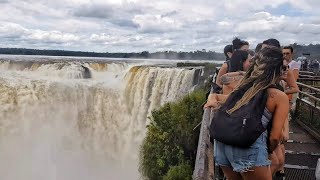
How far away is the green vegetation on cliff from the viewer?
1136 cm

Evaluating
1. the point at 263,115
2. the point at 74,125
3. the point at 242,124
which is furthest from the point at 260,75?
the point at 74,125

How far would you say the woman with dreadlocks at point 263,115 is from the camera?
2994 mm

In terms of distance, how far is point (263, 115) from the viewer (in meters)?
2.98

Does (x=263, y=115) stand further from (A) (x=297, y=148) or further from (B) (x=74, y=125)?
(B) (x=74, y=125)

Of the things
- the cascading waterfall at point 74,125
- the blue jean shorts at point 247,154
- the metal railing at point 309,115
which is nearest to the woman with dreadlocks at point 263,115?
the blue jean shorts at point 247,154

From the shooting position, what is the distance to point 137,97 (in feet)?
70.7

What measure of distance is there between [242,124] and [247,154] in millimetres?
232

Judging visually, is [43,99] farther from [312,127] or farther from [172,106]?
[312,127]

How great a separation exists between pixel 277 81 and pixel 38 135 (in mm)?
22065

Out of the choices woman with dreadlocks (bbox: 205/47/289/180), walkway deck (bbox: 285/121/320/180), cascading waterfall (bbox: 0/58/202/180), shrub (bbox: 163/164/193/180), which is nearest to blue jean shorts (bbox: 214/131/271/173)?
woman with dreadlocks (bbox: 205/47/289/180)

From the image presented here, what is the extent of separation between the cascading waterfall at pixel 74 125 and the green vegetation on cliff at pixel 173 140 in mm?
7893

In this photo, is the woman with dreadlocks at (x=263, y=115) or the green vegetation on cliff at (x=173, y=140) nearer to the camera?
the woman with dreadlocks at (x=263, y=115)

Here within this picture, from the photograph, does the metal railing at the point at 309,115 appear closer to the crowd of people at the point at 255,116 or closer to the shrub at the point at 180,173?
the shrub at the point at 180,173

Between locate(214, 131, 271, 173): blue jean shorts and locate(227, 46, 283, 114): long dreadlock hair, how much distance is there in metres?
0.27
